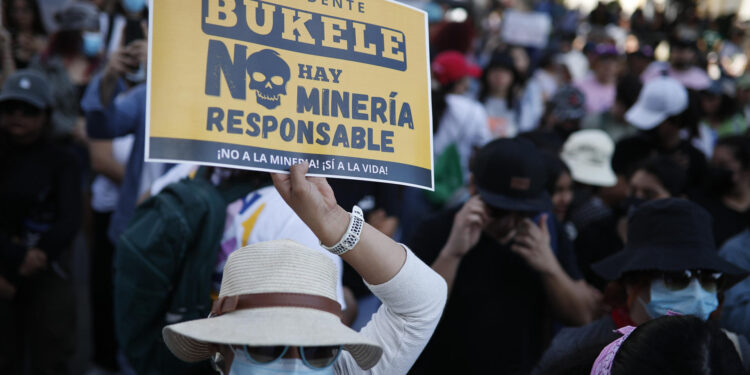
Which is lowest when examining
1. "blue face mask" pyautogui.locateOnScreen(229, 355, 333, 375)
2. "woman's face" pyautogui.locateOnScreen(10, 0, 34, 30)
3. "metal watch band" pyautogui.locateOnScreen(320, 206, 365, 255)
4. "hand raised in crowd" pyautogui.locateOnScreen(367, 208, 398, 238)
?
"blue face mask" pyautogui.locateOnScreen(229, 355, 333, 375)

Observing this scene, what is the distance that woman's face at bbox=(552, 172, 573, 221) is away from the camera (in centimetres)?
434

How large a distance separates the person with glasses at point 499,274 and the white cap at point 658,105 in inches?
95.8

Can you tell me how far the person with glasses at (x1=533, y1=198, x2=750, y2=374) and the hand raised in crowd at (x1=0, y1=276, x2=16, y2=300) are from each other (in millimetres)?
3269

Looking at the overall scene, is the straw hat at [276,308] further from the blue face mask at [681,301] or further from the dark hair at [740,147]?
the dark hair at [740,147]

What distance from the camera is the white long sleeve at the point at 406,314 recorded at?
1.95m

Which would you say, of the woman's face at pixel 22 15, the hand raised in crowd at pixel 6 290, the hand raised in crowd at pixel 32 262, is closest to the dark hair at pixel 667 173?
the hand raised in crowd at pixel 32 262

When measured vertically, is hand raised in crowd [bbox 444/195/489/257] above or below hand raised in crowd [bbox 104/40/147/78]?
below

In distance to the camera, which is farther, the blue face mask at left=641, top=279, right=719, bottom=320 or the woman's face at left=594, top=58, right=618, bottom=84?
the woman's face at left=594, top=58, right=618, bottom=84

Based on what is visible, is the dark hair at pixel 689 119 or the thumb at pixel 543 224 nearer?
the thumb at pixel 543 224

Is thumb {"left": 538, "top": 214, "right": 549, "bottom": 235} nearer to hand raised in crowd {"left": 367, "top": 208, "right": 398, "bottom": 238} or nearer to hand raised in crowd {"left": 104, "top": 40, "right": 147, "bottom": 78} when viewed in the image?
hand raised in crowd {"left": 367, "top": 208, "right": 398, "bottom": 238}

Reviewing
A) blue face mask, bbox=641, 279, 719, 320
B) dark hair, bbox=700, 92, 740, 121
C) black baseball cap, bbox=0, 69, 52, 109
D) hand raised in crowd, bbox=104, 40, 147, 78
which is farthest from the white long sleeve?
dark hair, bbox=700, 92, 740, 121

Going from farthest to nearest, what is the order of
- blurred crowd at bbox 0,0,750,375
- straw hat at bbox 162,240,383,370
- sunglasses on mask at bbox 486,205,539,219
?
1. sunglasses on mask at bbox 486,205,539,219
2. blurred crowd at bbox 0,0,750,375
3. straw hat at bbox 162,240,383,370

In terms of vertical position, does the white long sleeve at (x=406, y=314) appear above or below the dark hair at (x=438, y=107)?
below

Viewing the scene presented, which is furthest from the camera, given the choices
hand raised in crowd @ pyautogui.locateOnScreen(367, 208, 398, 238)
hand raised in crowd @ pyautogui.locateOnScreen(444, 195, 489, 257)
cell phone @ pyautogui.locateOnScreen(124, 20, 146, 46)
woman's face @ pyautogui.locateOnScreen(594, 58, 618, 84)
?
woman's face @ pyautogui.locateOnScreen(594, 58, 618, 84)
